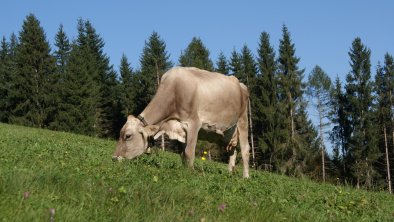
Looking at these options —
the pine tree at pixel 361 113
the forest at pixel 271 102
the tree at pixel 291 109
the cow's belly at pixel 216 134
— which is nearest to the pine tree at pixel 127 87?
the forest at pixel 271 102

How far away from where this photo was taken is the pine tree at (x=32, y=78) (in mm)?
63500

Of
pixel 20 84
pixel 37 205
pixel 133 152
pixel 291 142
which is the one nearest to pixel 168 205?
pixel 37 205

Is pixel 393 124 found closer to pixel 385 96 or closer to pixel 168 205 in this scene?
pixel 385 96

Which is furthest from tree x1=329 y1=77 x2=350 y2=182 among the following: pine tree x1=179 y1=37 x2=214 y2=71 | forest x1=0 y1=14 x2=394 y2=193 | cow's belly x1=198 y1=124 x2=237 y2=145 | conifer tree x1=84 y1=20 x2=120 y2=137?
cow's belly x1=198 y1=124 x2=237 y2=145

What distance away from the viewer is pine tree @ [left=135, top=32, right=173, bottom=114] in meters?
67.1

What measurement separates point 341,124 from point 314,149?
267 inches

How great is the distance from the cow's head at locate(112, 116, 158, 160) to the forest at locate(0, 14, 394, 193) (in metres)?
46.8

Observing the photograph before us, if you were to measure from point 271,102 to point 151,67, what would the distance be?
1839 centimetres

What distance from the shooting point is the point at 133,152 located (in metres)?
11.1

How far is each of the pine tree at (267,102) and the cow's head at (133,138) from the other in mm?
46577

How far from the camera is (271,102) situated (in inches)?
2441

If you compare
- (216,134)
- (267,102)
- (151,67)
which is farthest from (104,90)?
(216,134)

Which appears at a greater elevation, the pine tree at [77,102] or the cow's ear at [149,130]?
the pine tree at [77,102]

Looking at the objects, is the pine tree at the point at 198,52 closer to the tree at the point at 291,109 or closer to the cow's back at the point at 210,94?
the tree at the point at 291,109
